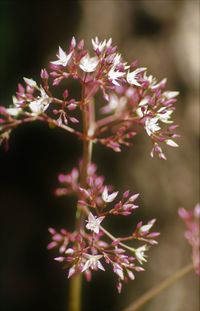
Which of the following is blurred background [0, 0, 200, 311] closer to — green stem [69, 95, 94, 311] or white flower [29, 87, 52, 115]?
green stem [69, 95, 94, 311]

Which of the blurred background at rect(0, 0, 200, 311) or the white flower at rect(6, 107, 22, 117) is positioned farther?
the blurred background at rect(0, 0, 200, 311)

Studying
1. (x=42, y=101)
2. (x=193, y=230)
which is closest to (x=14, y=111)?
(x=42, y=101)

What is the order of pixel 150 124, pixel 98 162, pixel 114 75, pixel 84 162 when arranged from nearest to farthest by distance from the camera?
pixel 114 75 < pixel 150 124 < pixel 84 162 < pixel 98 162

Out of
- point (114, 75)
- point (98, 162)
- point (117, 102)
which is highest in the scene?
point (114, 75)

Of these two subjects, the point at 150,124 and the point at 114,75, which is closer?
the point at 114,75

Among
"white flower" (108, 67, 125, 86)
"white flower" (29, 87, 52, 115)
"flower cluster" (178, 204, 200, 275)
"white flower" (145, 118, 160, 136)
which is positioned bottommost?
"flower cluster" (178, 204, 200, 275)

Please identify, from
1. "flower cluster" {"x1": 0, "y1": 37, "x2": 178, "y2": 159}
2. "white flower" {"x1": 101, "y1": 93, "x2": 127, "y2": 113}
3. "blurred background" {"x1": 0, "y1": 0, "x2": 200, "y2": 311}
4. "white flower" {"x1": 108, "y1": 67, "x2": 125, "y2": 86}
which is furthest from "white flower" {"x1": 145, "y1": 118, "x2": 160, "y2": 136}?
"blurred background" {"x1": 0, "y1": 0, "x2": 200, "y2": 311}

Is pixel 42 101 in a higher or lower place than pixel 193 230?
higher

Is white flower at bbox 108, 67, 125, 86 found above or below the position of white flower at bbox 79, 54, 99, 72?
below

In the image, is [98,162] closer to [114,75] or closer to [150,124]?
[150,124]

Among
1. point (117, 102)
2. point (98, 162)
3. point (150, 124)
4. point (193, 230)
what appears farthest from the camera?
point (98, 162)
